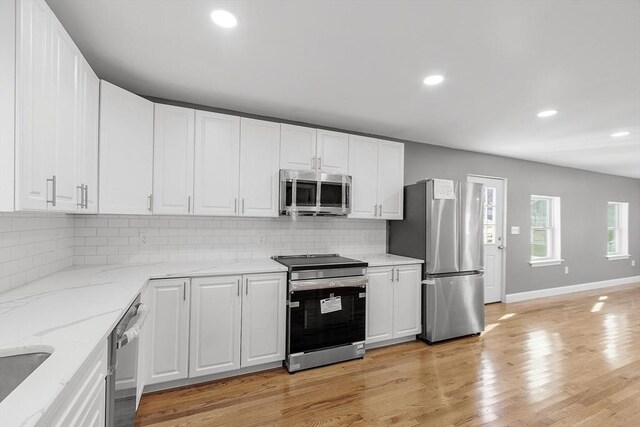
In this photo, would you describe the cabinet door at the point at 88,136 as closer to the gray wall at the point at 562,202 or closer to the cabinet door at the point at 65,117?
the cabinet door at the point at 65,117

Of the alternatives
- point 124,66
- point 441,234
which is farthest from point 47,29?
point 441,234

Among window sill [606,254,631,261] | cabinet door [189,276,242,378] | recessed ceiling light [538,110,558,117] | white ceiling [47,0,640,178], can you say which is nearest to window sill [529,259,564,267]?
window sill [606,254,631,261]

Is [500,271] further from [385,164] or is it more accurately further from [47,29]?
[47,29]

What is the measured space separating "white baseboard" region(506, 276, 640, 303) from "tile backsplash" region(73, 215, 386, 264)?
2.93 metres

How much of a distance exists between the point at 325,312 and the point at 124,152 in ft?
6.89

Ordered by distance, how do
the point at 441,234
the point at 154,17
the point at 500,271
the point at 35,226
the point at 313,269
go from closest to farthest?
the point at 154,17
the point at 35,226
the point at 313,269
the point at 441,234
the point at 500,271

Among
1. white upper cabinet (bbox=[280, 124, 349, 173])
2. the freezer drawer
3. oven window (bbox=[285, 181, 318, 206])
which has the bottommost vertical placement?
the freezer drawer

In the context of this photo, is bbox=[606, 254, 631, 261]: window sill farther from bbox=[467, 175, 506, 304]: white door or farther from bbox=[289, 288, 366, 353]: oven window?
bbox=[289, 288, 366, 353]: oven window

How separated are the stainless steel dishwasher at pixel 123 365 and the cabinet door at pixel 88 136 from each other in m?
0.78

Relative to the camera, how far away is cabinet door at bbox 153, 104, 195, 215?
258cm

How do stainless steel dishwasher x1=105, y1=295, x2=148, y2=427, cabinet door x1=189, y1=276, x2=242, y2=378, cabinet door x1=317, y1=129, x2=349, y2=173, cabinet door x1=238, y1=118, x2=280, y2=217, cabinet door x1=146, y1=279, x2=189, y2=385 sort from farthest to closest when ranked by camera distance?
cabinet door x1=317, y1=129, x2=349, y2=173 → cabinet door x1=238, y1=118, x2=280, y2=217 → cabinet door x1=189, y1=276, x2=242, y2=378 → cabinet door x1=146, y1=279, x2=189, y2=385 → stainless steel dishwasher x1=105, y1=295, x2=148, y2=427

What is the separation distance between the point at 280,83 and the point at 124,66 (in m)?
1.15

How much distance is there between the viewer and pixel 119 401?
1.50 meters

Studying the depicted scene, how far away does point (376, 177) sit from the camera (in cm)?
357
